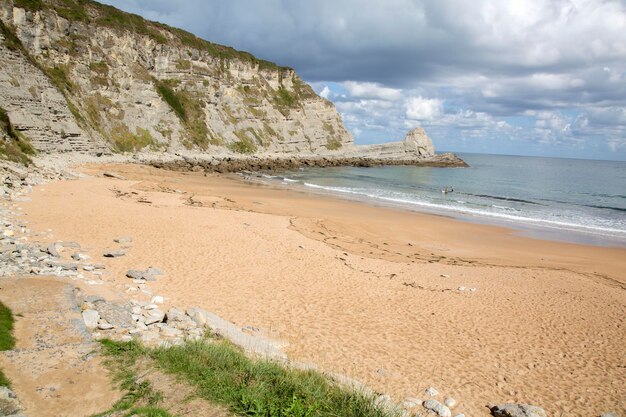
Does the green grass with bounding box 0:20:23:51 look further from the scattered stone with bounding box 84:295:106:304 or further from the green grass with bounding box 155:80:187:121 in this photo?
the scattered stone with bounding box 84:295:106:304

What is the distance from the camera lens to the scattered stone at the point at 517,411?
6902 millimetres

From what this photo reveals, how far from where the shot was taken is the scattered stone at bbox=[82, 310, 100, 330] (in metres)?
7.66

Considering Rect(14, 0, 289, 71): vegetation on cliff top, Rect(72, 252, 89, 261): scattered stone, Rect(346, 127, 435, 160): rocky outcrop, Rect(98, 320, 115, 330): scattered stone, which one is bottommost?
Rect(72, 252, 89, 261): scattered stone

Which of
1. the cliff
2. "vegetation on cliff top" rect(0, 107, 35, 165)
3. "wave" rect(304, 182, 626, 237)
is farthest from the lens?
the cliff

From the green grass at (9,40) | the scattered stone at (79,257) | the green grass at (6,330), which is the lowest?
the scattered stone at (79,257)

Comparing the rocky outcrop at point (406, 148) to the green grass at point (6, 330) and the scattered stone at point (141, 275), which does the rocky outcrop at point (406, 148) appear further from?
the green grass at point (6, 330)

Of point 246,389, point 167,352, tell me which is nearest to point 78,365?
point 167,352

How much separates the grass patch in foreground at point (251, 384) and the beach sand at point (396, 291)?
75.7 inches

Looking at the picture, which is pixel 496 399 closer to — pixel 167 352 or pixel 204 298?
pixel 167 352

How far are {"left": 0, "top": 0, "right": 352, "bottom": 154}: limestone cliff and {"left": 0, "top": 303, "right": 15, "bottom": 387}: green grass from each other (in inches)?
1454

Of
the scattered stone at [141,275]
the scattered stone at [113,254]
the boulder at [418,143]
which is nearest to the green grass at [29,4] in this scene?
the scattered stone at [113,254]

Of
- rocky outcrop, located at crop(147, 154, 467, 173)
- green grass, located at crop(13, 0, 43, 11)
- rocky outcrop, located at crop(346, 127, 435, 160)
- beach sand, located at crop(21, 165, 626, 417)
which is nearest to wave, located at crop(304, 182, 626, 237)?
beach sand, located at crop(21, 165, 626, 417)

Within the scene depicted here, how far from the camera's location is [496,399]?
7.57 meters

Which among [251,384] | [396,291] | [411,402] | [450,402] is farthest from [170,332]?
[396,291]
